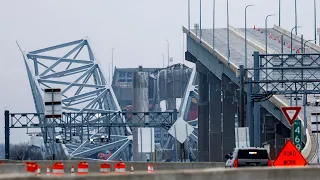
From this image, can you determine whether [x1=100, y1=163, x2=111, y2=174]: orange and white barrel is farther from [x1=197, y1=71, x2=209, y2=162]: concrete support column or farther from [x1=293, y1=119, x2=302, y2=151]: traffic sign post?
[x1=197, y1=71, x2=209, y2=162]: concrete support column

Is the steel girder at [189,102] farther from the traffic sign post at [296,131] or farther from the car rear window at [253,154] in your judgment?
the car rear window at [253,154]

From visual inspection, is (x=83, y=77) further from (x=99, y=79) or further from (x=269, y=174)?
(x=269, y=174)

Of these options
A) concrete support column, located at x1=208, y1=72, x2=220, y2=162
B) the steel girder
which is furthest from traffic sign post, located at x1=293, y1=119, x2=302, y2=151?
the steel girder

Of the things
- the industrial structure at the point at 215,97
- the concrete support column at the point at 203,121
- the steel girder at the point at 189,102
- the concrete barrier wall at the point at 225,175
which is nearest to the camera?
the concrete barrier wall at the point at 225,175

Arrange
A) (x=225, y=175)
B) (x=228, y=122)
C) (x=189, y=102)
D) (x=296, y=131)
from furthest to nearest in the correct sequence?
1. (x=189, y=102)
2. (x=228, y=122)
3. (x=296, y=131)
4. (x=225, y=175)

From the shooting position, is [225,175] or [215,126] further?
[215,126]

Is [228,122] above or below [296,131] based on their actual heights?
above

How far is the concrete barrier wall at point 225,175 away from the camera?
57.0 ft

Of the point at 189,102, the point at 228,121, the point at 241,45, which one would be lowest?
the point at 228,121

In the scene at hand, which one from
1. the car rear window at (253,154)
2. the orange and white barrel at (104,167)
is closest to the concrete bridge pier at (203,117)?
the car rear window at (253,154)

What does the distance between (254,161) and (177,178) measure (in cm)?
2420

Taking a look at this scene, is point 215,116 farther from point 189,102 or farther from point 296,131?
point 296,131

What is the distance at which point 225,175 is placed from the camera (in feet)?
63.5

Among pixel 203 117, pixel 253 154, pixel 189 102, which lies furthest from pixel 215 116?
pixel 253 154
